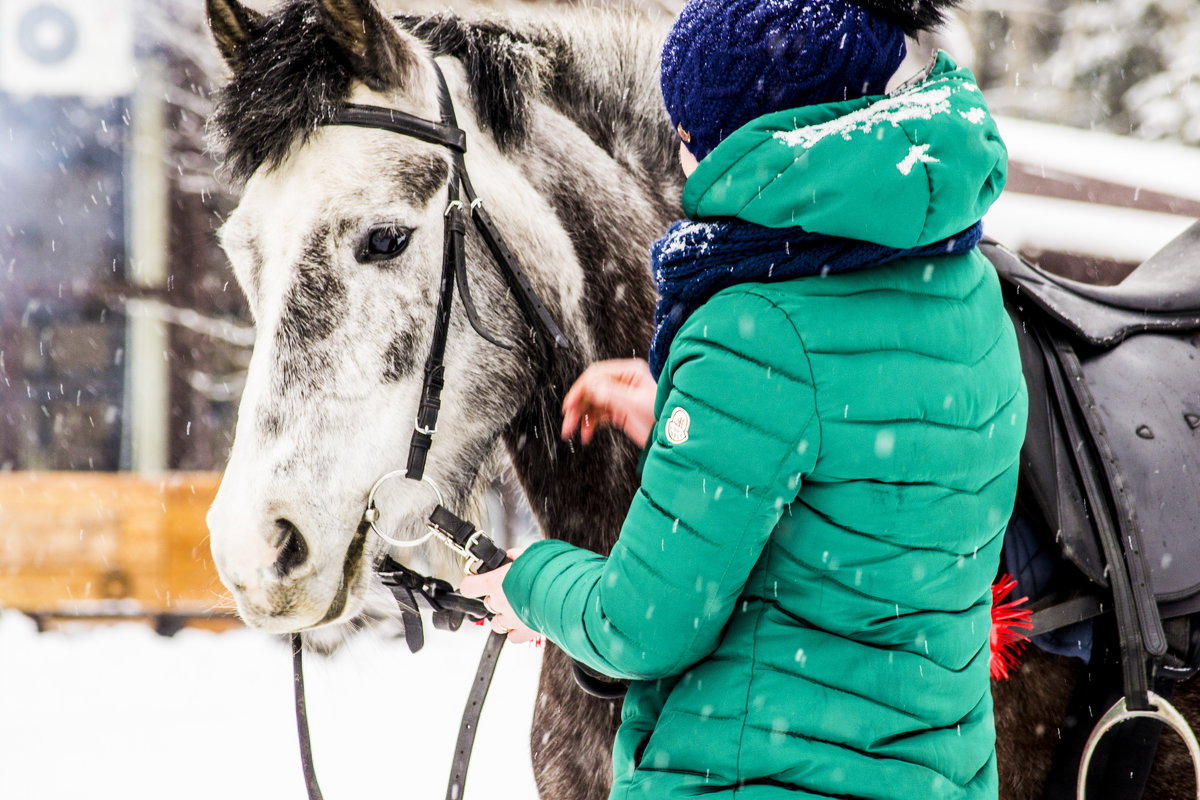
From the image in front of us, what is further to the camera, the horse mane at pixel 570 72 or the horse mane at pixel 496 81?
the horse mane at pixel 570 72

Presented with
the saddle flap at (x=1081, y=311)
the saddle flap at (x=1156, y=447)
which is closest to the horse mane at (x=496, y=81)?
the saddle flap at (x=1081, y=311)

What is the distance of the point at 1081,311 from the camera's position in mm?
1768

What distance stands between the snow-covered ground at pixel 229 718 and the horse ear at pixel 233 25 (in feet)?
8.10

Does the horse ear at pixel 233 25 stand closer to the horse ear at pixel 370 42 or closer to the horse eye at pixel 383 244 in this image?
the horse ear at pixel 370 42

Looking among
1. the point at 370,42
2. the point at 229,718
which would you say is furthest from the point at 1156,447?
the point at 229,718

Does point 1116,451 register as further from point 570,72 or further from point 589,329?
point 570,72

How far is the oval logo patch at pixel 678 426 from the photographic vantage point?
96 centimetres

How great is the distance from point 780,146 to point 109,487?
6.55 meters

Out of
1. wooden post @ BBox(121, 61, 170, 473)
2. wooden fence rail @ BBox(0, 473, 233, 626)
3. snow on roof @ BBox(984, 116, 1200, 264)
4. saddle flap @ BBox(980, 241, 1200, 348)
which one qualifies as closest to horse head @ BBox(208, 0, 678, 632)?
saddle flap @ BBox(980, 241, 1200, 348)

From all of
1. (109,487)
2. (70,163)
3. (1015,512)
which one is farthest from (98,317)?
(1015,512)

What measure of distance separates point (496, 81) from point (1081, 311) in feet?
3.90

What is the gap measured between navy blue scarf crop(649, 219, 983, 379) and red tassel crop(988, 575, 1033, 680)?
0.69 m

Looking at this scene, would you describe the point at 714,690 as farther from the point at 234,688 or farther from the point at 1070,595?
the point at 234,688

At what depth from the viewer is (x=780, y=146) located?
95 cm
